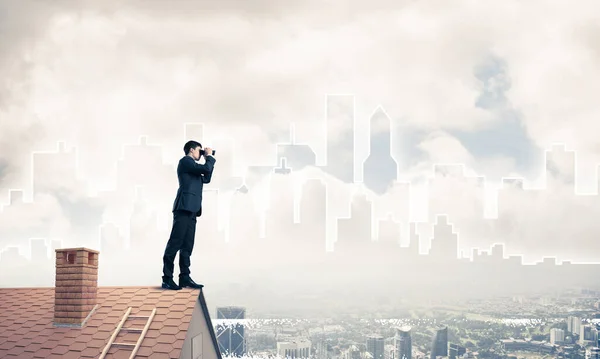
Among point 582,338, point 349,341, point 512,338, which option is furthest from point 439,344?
point 582,338

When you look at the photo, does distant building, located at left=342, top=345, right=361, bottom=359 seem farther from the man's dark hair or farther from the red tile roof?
the man's dark hair

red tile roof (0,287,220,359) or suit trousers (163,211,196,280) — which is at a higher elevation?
suit trousers (163,211,196,280)

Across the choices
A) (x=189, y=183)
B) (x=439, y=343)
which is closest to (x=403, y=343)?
(x=439, y=343)

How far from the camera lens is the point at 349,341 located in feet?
87.8

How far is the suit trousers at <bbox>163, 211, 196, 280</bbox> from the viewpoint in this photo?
11.6 meters

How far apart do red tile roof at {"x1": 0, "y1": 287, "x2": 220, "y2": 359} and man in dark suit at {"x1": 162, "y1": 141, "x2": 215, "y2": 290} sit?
0.35 metres

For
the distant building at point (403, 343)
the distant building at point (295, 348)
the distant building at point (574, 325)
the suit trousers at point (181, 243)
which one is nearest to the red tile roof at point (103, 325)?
the suit trousers at point (181, 243)

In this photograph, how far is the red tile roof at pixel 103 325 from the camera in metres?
9.97

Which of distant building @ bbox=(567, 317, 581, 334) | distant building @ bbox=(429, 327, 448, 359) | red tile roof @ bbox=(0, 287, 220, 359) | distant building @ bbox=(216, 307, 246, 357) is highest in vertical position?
red tile roof @ bbox=(0, 287, 220, 359)

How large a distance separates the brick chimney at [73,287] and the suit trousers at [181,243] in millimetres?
1548

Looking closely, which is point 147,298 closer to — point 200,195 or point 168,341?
point 168,341

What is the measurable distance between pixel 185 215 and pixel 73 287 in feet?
8.61

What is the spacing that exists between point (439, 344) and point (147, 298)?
22815mm

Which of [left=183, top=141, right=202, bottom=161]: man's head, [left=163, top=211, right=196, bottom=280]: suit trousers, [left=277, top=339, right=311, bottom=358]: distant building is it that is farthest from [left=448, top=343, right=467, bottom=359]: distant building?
[left=183, top=141, right=202, bottom=161]: man's head
